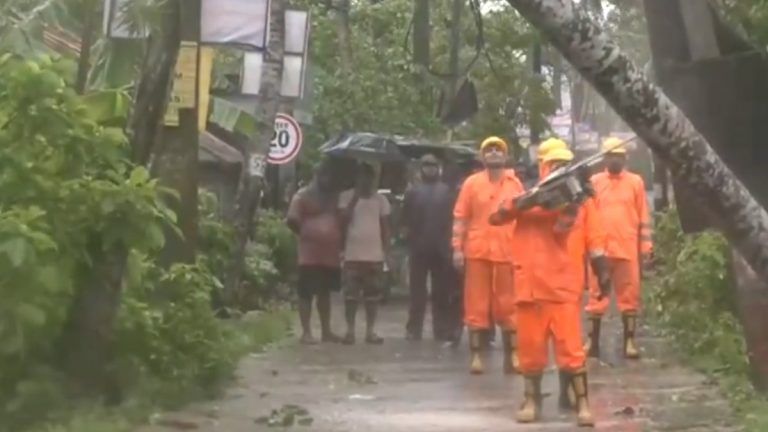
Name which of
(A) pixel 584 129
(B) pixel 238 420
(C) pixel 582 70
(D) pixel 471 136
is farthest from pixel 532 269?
(A) pixel 584 129

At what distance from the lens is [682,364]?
47.1 feet

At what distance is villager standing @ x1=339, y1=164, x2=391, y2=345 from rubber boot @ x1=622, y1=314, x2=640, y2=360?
113 inches

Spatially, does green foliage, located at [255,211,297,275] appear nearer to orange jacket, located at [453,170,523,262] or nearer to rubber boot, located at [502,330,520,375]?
orange jacket, located at [453,170,523,262]

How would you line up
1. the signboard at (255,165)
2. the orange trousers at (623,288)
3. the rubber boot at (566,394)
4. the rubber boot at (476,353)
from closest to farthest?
the rubber boot at (566,394)
the rubber boot at (476,353)
the orange trousers at (623,288)
the signboard at (255,165)

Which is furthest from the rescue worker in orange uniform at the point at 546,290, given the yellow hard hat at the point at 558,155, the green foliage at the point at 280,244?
the green foliage at the point at 280,244

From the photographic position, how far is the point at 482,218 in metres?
14.4

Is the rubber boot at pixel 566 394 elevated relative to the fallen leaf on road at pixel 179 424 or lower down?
elevated

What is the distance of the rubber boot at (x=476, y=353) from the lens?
14.2m

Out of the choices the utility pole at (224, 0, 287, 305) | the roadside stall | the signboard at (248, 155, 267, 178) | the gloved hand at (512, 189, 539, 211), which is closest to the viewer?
the gloved hand at (512, 189, 539, 211)

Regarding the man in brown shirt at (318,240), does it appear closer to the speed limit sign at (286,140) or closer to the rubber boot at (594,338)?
the rubber boot at (594,338)

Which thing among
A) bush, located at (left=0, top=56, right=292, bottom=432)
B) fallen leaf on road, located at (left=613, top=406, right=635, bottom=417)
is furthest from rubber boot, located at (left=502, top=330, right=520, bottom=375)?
bush, located at (left=0, top=56, right=292, bottom=432)

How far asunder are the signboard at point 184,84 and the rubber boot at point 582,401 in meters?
4.56

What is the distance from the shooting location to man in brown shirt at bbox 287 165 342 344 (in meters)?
17.0

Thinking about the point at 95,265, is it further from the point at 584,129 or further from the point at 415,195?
the point at 584,129
